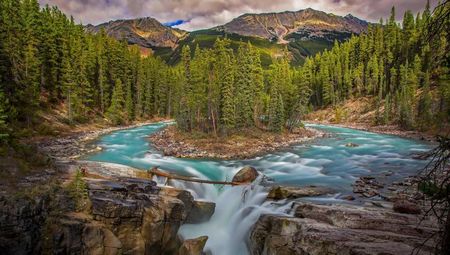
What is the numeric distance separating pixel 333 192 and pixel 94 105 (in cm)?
6069

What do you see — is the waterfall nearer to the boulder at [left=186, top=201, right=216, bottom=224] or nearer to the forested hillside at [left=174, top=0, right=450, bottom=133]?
the boulder at [left=186, top=201, right=216, bottom=224]

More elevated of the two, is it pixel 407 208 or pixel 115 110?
pixel 115 110

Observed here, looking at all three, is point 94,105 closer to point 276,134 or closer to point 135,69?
point 135,69

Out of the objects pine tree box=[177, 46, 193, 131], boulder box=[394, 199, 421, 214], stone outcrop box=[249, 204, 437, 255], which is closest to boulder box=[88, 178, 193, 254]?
stone outcrop box=[249, 204, 437, 255]

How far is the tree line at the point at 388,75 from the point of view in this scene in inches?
2657

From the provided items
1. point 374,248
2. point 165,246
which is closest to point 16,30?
point 165,246

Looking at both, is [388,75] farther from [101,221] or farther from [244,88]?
[101,221]

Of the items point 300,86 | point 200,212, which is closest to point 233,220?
point 200,212

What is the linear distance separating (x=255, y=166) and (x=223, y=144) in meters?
10.8

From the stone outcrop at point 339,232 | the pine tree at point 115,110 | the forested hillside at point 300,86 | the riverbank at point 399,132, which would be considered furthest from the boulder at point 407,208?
the pine tree at point 115,110

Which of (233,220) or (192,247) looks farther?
(233,220)

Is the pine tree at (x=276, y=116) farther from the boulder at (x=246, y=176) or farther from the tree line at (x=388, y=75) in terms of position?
the boulder at (x=246, y=176)

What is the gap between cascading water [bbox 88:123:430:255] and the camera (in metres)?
19.3

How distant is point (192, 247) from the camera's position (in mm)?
16859
